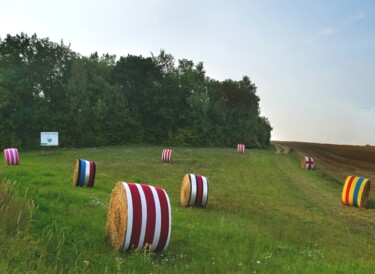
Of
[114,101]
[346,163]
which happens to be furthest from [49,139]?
[346,163]

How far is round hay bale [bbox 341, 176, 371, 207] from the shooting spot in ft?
60.8

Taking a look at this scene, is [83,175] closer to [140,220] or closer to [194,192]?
[194,192]

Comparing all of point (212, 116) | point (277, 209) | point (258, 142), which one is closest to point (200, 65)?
point (212, 116)

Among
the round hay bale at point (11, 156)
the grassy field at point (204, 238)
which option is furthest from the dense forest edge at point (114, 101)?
the grassy field at point (204, 238)

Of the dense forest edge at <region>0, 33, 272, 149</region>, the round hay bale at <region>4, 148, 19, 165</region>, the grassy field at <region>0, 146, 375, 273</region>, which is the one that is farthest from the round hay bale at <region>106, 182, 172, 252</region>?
the dense forest edge at <region>0, 33, 272, 149</region>

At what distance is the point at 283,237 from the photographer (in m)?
10.8

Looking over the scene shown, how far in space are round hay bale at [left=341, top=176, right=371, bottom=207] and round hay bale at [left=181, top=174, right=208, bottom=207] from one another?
25.8 feet

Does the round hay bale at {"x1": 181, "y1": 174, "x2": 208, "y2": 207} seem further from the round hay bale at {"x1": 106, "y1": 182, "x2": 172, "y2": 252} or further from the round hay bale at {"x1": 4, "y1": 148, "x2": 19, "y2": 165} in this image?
the round hay bale at {"x1": 4, "y1": 148, "x2": 19, "y2": 165}

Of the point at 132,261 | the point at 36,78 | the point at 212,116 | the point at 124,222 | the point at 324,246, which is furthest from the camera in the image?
the point at 212,116

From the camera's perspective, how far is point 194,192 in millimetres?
15305

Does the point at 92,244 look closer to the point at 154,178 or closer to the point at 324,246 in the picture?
the point at 324,246

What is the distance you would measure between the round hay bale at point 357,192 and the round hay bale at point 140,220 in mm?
13655

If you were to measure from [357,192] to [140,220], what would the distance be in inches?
567

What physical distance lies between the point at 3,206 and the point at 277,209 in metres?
12.2
